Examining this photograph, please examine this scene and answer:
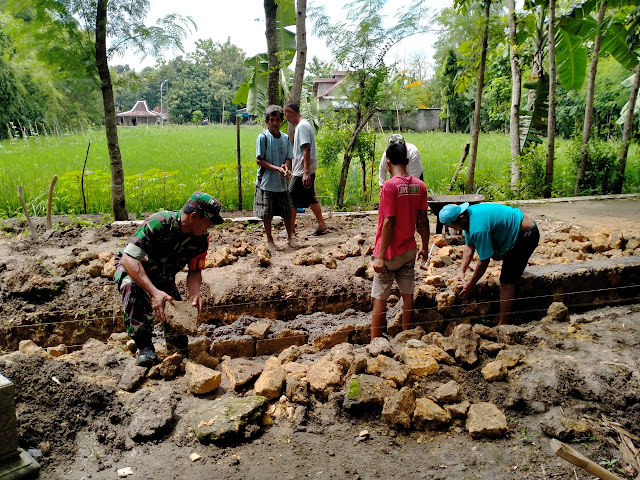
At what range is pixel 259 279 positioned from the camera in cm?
522

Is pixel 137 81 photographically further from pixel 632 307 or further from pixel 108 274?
pixel 632 307

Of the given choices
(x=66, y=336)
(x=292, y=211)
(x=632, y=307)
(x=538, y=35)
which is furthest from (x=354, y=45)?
(x=66, y=336)

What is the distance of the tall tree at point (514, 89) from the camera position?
8.92 metres

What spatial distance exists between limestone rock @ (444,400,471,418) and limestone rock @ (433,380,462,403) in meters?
0.04

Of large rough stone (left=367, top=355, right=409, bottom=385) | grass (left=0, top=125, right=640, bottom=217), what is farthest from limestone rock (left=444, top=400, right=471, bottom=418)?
grass (left=0, top=125, right=640, bottom=217)

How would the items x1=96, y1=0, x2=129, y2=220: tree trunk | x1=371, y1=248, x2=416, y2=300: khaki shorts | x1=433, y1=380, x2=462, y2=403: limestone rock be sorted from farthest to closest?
x1=96, y1=0, x2=129, y2=220: tree trunk < x1=371, y1=248, x2=416, y2=300: khaki shorts < x1=433, y1=380, x2=462, y2=403: limestone rock

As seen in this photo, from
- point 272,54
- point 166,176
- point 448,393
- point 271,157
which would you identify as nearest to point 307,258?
point 271,157

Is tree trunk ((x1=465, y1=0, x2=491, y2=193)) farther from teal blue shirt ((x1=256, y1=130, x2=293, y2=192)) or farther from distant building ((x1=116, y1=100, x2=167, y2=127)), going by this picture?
distant building ((x1=116, y1=100, x2=167, y2=127))

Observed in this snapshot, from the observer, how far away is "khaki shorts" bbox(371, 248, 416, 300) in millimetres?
3889

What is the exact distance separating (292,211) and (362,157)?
2.71 m

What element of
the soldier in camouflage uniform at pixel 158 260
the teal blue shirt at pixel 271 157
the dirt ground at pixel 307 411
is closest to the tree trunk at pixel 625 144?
the dirt ground at pixel 307 411

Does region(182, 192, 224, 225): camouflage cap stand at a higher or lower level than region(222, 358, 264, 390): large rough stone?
higher

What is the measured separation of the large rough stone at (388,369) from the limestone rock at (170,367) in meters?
1.41

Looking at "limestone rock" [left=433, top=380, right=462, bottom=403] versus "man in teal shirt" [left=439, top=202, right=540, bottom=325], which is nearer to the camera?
"limestone rock" [left=433, top=380, right=462, bottom=403]
